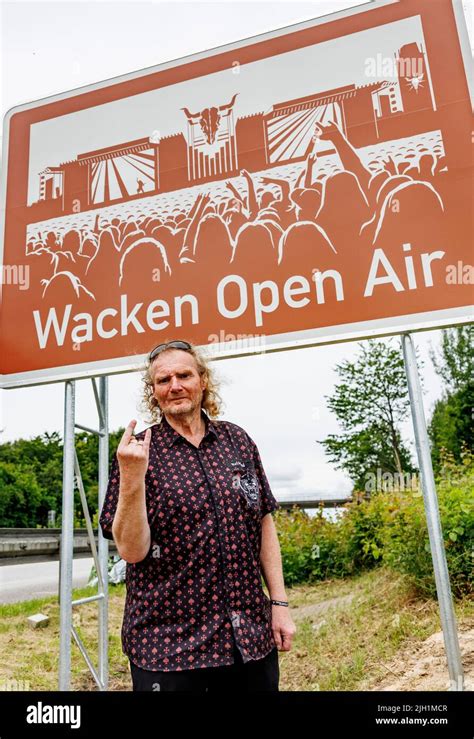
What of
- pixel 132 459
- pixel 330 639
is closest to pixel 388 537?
pixel 330 639

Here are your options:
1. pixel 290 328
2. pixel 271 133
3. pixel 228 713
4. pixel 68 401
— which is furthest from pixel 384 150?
pixel 228 713

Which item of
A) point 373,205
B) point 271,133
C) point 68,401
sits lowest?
point 68,401

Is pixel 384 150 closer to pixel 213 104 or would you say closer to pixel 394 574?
pixel 213 104

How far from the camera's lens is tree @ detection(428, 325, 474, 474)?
7.26 m

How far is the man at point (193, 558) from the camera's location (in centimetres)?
126

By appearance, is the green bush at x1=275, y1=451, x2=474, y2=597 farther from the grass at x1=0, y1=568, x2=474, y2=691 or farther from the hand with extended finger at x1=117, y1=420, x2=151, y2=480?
the hand with extended finger at x1=117, y1=420, x2=151, y2=480

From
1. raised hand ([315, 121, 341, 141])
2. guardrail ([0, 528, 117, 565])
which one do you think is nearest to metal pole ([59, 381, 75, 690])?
raised hand ([315, 121, 341, 141])

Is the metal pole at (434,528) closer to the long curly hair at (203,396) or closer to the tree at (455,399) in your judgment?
the long curly hair at (203,396)

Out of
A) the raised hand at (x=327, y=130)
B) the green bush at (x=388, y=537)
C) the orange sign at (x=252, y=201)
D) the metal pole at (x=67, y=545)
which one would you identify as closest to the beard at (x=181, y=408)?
the orange sign at (x=252, y=201)

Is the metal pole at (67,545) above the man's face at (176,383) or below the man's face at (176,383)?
below

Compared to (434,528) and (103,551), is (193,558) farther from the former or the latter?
(103,551)

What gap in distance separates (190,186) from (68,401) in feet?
3.66

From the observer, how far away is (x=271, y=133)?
2.20 metres

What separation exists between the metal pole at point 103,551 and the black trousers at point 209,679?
44.2 inches
